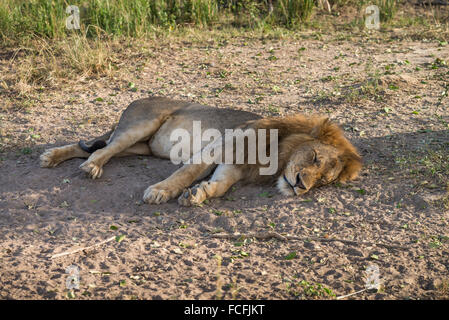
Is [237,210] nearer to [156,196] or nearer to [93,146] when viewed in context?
[156,196]

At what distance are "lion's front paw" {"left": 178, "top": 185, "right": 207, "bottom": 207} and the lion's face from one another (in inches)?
26.3

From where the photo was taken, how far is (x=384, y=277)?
3523 mm

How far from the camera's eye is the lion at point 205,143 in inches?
178

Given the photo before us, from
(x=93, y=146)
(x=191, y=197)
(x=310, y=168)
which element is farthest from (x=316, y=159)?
(x=93, y=146)

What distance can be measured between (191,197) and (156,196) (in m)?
0.27

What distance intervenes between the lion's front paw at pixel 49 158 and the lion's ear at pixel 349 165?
243 cm

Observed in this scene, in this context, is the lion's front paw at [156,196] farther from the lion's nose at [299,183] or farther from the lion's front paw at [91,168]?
the lion's nose at [299,183]

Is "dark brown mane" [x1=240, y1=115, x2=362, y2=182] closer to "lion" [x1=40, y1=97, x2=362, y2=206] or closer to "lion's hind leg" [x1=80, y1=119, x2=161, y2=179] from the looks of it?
"lion" [x1=40, y1=97, x2=362, y2=206]

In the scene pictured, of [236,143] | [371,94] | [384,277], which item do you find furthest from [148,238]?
[371,94]

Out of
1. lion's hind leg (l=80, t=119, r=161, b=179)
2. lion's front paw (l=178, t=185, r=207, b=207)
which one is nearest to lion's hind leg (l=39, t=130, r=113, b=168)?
lion's hind leg (l=80, t=119, r=161, b=179)

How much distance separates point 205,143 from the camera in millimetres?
5137

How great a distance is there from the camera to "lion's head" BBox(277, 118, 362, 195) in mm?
4477

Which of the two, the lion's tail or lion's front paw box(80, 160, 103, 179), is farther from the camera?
the lion's tail

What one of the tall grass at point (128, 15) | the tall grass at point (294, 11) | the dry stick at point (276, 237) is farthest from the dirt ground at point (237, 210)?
the tall grass at point (294, 11)
